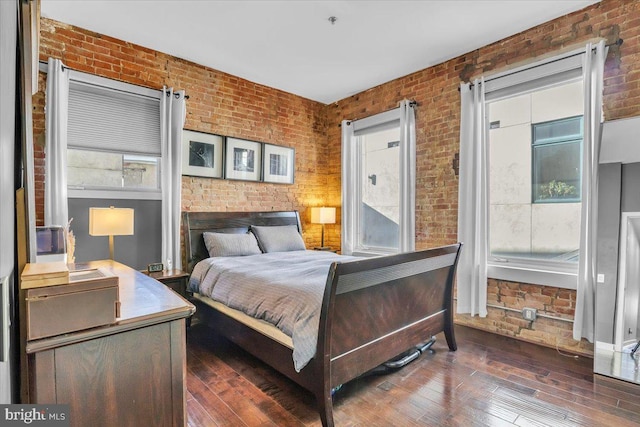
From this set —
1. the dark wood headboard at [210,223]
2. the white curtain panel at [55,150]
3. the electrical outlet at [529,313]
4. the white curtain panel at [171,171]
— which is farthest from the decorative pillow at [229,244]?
the electrical outlet at [529,313]

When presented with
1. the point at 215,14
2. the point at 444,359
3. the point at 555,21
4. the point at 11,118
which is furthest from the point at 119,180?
the point at 555,21

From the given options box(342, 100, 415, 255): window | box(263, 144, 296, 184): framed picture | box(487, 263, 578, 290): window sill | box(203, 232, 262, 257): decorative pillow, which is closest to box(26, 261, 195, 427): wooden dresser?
box(203, 232, 262, 257): decorative pillow

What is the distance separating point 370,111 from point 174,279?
3.40 metres

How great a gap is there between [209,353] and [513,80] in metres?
3.95

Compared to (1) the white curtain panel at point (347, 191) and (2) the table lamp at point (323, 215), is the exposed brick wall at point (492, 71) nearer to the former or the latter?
(1) the white curtain panel at point (347, 191)

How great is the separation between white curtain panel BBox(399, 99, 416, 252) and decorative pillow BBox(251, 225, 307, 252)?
54.2 inches

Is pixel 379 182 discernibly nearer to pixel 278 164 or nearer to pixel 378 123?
pixel 378 123

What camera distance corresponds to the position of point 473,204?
11.3ft

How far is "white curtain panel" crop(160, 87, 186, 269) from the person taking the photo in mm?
3508

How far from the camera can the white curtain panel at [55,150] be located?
2.86 metres

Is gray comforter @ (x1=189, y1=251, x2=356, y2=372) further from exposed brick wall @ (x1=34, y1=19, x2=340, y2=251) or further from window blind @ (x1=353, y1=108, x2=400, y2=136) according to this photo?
window blind @ (x1=353, y1=108, x2=400, y2=136)

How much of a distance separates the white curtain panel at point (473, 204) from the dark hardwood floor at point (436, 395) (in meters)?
0.66

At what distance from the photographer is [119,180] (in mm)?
3424

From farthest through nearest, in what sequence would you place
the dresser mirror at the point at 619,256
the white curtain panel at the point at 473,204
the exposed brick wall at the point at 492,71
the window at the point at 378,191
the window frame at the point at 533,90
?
the window at the point at 378,191 → the white curtain panel at the point at 473,204 → the window frame at the point at 533,90 → the exposed brick wall at the point at 492,71 → the dresser mirror at the point at 619,256
